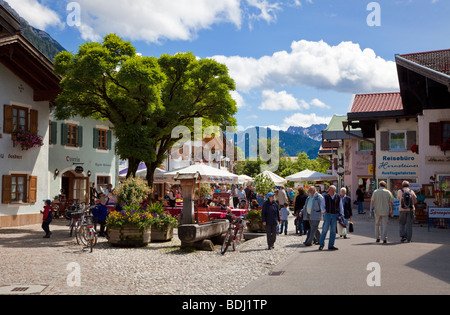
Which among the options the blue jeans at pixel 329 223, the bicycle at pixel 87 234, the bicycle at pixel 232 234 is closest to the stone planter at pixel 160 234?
the bicycle at pixel 87 234

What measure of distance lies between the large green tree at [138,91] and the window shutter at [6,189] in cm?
344

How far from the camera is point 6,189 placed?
840 inches

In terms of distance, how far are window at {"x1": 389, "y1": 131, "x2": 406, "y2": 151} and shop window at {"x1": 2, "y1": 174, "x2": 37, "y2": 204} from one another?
19.3 meters

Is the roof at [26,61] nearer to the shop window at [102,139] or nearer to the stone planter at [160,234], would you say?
the shop window at [102,139]

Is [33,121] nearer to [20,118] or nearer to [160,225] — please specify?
[20,118]

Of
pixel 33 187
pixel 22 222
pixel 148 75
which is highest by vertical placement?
pixel 148 75

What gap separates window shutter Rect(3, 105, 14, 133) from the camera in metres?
21.4

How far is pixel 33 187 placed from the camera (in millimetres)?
22875

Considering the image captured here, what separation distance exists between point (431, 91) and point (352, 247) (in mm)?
13333

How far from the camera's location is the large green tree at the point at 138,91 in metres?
20.0

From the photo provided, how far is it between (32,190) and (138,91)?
23.1ft

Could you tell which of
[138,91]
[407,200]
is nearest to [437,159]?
[407,200]
